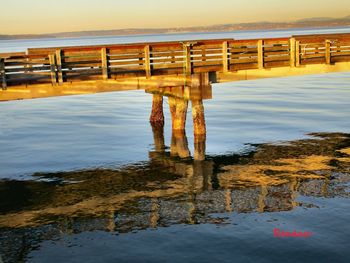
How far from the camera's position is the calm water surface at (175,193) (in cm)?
1152

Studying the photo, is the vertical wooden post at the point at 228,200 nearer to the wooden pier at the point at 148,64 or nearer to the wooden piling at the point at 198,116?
the wooden pier at the point at 148,64

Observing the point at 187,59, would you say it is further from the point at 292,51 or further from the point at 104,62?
the point at 292,51

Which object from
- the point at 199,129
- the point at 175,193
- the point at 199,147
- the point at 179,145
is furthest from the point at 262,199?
the point at 199,129

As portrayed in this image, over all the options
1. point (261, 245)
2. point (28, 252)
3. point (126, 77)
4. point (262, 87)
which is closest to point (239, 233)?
point (261, 245)

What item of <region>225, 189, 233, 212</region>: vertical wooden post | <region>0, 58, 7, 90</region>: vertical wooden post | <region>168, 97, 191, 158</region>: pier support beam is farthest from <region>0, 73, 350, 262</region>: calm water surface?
<region>0, 58, 7, 90</region>: vertical wooden post

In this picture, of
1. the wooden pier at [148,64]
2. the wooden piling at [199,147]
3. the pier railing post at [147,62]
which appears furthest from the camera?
the wooden piling at [199,147]

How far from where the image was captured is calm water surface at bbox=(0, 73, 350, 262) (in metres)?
11.5

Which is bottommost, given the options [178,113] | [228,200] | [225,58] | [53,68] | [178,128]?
[228,200]

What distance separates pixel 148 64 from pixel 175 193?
610 centimetres

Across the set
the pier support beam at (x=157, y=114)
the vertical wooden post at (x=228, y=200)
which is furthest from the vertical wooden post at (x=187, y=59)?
the vertical wooden post at (x=228, y=200)

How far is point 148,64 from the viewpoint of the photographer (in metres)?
19.3

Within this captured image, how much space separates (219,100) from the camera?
4159 cm

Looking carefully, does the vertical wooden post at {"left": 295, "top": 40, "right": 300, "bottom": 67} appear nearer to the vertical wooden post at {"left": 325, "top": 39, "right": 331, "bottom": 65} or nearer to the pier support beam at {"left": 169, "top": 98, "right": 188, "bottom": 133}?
the vertical wooden post at {"left": 325, "top": 39, "right": 331, "bottom": 65}

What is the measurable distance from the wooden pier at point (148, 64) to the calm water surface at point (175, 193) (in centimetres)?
315
